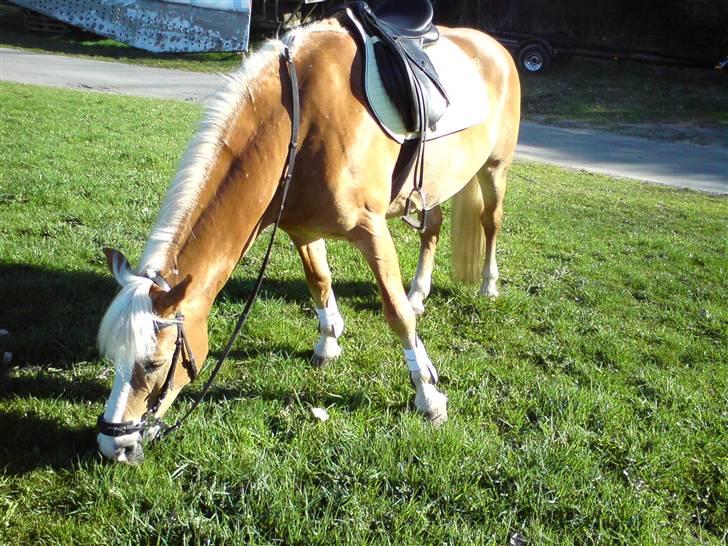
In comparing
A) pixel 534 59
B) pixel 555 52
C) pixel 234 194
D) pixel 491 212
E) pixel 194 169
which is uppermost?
pixel 555 52

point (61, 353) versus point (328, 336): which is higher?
point (328, 336)

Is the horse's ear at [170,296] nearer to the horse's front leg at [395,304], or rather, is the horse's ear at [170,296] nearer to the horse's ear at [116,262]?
the horse's ear at [116,262]

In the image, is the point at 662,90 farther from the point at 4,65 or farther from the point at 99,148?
the point at 4,65

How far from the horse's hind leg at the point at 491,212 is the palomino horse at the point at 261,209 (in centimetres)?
114

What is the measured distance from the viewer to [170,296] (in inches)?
95.7

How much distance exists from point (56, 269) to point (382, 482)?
334 cm

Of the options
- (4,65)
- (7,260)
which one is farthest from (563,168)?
(4,65)

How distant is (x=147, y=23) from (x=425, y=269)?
876 inches

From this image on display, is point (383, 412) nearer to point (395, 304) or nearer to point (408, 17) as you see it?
point (395, 304)

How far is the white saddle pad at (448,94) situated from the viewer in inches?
131

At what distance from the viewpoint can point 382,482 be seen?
2742 mm

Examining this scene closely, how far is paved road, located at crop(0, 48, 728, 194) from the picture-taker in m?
12.7

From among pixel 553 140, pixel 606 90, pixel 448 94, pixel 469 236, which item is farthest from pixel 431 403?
pixel 606 90

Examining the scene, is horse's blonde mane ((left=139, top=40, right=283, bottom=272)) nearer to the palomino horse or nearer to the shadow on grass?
the palomino horse
